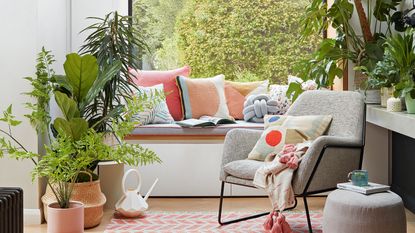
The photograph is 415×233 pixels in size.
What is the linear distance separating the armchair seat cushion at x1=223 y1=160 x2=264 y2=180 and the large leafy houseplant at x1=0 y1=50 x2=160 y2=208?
1.65 feet

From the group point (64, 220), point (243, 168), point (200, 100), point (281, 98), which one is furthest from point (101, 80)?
point (281, 98)

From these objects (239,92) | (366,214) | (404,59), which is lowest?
(366,214)

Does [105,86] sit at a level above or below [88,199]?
above

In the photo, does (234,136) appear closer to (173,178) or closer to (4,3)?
(173,178)

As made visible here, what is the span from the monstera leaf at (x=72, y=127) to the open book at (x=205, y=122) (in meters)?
1.30

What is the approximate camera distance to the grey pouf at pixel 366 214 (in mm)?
3754

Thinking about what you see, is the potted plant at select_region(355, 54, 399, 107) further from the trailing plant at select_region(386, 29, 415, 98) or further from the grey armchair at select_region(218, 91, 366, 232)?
the grey armchair at select_region(218, 91, 366, 232)

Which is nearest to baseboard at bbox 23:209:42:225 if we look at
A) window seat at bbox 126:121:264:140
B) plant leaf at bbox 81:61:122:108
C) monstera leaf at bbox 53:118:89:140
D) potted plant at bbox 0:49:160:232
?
potted plant at bbox 0:49:160:232

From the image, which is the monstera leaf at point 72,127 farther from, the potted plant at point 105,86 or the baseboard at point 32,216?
the baseboard at point 32,216

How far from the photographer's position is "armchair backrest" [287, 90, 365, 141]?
4.76m

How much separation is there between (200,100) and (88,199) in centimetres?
166

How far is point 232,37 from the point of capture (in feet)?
21.9

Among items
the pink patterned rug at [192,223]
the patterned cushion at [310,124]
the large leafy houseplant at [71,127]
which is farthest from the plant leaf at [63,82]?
the patterned cushion at [310,124]

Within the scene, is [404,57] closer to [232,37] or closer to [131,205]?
[131,205]
